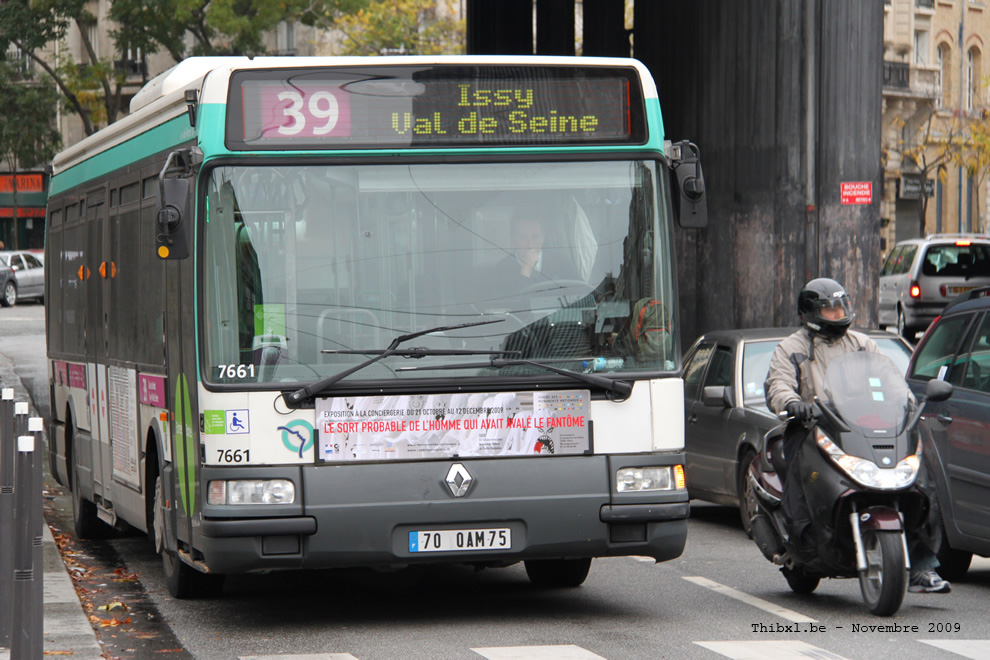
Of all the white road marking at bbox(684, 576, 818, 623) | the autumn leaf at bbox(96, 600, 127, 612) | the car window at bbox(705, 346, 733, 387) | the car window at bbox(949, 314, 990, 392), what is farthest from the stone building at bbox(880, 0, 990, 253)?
the autumn leaf at bbox(96, 600, 127, 612)

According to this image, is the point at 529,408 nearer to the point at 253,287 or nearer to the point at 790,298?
the point at 253,287

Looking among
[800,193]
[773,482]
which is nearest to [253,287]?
[773,482]

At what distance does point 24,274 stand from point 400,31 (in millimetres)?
13746

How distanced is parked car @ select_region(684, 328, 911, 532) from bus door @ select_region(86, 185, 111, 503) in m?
3.94

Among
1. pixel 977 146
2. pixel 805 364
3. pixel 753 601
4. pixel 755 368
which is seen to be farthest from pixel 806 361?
pixel 977 146

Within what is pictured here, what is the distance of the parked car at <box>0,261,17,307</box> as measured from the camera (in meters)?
46.5

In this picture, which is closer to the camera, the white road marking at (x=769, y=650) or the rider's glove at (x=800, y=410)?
the white road marking at (x=769, y=650)

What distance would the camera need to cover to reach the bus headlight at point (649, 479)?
7922 mm

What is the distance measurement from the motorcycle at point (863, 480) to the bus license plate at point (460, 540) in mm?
1560

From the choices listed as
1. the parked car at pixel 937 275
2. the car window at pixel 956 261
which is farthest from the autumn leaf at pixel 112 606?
the car window at pixel 956 261

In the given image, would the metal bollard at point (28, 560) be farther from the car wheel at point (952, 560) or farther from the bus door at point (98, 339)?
the car wheel at point (952, 560)

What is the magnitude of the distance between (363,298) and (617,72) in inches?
67.6

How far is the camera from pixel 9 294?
46.9 metres

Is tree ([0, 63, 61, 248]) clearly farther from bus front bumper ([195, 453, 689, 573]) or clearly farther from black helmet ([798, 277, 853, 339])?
bus front bumper ([195, 453, 689, 573])
